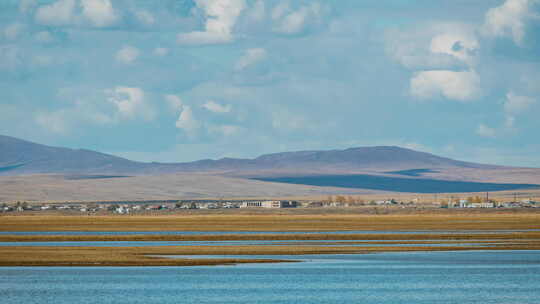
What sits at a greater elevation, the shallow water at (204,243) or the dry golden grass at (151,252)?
the shallow water at (204,243)

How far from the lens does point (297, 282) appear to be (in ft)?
165

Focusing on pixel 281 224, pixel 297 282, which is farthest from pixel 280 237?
pixel 297 282

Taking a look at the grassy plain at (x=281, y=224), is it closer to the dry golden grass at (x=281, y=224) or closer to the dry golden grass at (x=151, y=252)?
the dry golden grass at (x=281, y=224)

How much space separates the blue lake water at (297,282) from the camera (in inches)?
1762

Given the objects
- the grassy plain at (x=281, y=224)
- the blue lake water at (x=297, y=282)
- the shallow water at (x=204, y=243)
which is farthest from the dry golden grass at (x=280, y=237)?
the blue lake water at (x=297, y=282)

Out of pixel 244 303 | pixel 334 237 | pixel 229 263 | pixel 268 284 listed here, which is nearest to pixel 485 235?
pixel 334 237

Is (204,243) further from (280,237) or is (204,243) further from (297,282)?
(297,282)

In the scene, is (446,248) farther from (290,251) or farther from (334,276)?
(334,276)

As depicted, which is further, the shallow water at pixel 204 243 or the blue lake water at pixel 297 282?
the shallow water at pixel 204 243

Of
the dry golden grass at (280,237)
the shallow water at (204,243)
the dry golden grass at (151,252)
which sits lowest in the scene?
the dry golden grass at (151,252)

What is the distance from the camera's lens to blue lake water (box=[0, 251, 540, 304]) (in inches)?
1762

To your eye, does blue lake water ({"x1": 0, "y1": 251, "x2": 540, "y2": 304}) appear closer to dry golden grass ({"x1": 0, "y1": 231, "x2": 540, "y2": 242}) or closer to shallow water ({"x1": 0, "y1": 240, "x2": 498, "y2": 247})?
shallow water ({"x1": 0, "y1": 240, "x2": 498, "y2": 247})

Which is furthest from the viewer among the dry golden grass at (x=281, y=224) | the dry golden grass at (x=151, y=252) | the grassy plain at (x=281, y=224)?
the grassy plain at (x=281, y=224)

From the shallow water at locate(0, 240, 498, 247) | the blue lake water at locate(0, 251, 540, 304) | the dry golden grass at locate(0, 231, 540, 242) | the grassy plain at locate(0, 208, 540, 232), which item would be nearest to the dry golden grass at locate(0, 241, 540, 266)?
the blue lake water at locate(0, 251, 540, 304)
